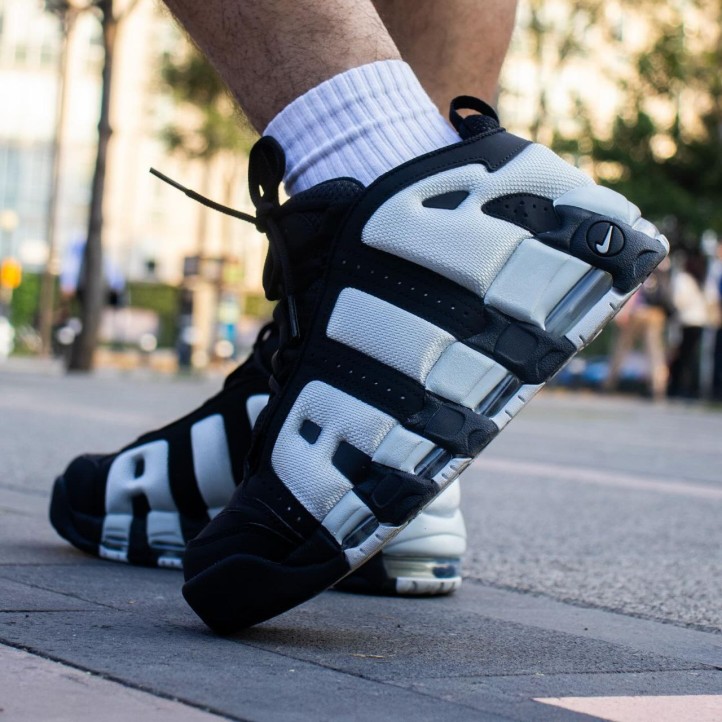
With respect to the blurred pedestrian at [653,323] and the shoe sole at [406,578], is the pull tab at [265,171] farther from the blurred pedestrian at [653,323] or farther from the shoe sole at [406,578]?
the blurred pedestrian at [653,323]

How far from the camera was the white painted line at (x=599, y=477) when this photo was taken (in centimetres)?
400

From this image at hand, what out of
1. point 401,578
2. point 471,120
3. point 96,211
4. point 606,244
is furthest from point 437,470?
point 96,211

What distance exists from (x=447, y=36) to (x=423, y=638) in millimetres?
955

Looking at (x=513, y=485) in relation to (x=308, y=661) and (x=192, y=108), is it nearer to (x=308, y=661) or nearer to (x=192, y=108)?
(x=308, y=661)

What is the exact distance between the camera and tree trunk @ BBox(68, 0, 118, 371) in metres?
14.7

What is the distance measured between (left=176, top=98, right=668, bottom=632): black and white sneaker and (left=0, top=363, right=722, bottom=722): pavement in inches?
4.3

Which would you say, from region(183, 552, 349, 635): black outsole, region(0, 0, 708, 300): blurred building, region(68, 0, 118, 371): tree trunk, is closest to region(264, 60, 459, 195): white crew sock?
region(183, 552, 349, 635): black outsole

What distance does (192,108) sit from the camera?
2742cm

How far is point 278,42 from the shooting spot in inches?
61.8

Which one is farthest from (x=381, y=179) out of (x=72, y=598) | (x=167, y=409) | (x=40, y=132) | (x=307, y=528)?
(x=40, y=132)

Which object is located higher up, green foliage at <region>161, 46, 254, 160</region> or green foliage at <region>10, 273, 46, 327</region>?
green foliage at <region>161, 46, 254, 160</region>

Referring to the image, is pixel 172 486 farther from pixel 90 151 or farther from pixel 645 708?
pixel 90 151

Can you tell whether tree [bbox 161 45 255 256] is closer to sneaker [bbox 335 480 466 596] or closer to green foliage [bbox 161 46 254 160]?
green foliage [bbox 161 46 254 160]

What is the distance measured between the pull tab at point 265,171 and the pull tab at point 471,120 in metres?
0.19
